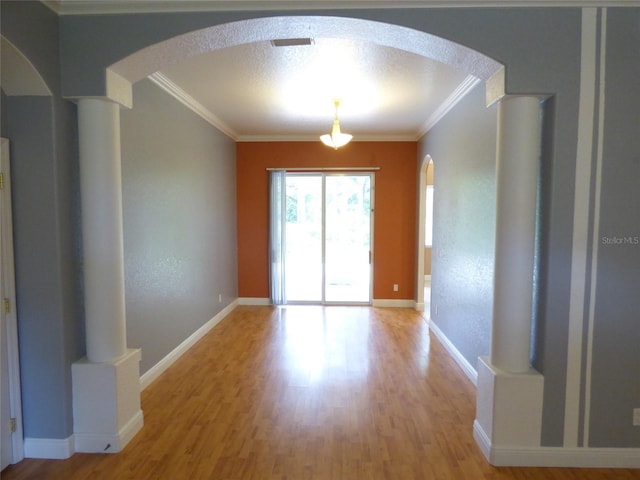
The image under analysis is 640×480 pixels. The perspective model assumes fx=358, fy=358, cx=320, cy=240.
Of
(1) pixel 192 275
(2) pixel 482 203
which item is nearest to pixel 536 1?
(2) pixel 482 203

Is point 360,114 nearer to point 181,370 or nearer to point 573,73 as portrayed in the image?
point 573,73

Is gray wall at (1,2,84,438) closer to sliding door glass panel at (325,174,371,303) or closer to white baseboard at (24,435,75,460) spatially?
white baseboard at (24,435,75,460)

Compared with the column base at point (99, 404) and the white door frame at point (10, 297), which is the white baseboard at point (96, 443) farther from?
the white door frame at point (10, 297)

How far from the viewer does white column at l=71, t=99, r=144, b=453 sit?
7.04 ft

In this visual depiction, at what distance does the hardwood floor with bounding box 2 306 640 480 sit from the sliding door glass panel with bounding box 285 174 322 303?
5.94ft

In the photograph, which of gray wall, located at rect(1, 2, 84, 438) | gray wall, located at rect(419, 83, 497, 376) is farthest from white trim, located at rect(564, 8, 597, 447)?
gray wall, located at rect(1, 2, 84, 438)

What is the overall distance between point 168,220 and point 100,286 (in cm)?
147

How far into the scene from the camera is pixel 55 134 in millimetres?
2045

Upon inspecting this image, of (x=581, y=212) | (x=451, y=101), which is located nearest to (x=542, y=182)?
(x=581, y=212)

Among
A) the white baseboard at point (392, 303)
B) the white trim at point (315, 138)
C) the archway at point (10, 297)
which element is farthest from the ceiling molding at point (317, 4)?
the white baseboard at point (392, 303)

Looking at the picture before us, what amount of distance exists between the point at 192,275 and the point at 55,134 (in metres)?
2.32

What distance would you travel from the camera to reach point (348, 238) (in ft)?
19.8

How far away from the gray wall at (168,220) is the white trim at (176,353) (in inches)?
2.2

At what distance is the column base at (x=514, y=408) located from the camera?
6.84 feet
